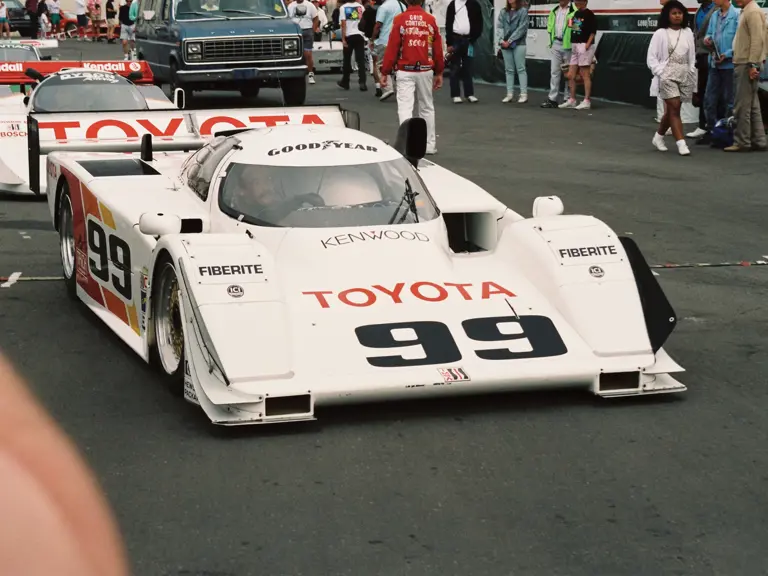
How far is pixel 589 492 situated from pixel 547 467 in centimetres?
34

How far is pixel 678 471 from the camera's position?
514 cm

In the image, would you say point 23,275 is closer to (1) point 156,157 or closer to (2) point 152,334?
(1) point 156,157

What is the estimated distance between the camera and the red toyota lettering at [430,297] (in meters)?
6.40

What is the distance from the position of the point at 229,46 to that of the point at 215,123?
1007 cm

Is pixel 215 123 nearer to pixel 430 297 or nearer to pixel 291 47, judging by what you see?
pixel 430 297

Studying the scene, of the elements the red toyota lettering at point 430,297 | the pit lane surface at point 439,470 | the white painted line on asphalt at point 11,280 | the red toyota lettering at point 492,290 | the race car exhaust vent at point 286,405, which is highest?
the red toyota lettering at point 430,297

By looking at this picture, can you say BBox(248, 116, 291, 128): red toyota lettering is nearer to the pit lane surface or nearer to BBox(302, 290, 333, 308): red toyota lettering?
the pit lane surface

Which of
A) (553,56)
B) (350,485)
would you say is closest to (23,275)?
(350,485)

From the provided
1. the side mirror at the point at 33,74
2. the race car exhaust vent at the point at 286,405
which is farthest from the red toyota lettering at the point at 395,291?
the side mirror at the point at 33,74

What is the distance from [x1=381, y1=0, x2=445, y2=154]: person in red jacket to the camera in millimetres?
15305

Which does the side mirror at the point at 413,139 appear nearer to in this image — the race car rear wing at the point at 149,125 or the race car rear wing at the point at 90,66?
the race car rear wing at the point at 149,125

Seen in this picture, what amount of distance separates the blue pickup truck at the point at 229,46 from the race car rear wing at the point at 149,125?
9.43 meters

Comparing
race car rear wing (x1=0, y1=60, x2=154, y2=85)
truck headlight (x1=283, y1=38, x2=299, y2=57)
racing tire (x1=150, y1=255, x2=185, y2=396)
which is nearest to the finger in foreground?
racing tire (x1=150, y1=255, x2=185, y2=396)

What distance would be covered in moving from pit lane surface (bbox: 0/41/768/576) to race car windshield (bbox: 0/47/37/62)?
40.8 ft
